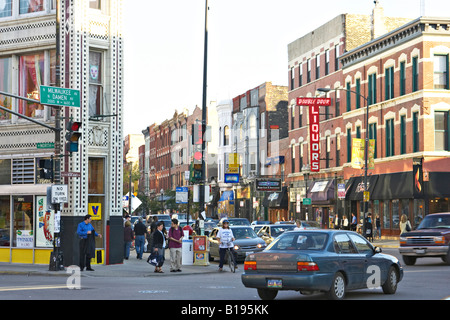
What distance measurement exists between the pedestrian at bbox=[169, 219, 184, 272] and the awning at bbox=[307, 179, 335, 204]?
3418cm

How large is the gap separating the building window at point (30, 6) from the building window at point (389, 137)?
92.4 feet

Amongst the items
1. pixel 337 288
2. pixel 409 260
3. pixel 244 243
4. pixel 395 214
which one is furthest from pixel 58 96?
pixel 395 214

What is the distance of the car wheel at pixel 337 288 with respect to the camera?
16109 millimetres

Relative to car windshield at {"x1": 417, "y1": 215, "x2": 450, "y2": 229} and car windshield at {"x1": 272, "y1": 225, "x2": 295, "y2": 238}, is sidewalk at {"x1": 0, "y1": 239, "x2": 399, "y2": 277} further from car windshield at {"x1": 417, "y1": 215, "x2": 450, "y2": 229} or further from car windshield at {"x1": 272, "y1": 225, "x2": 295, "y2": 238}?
car windshield at {"x1": 417, "y1": 215, "x2": 450, "y2": 229}

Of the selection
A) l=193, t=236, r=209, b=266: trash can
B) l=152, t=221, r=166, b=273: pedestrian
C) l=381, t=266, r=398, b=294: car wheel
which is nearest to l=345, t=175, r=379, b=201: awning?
l=193, t=236, r=209, b=266: trash can

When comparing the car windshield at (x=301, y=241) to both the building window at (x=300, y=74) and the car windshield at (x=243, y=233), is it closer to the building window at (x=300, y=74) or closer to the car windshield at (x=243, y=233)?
the car windshield at (x=243, y=233)

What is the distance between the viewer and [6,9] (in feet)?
104

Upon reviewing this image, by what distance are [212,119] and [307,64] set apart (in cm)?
3250

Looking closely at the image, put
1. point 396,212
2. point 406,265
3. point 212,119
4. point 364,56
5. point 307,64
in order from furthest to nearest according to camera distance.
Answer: point 212,119, point 307,64, point 364,56, point 396,212, point 406,265

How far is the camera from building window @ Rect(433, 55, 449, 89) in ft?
157

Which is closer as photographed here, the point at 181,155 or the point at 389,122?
the point at 389,122
